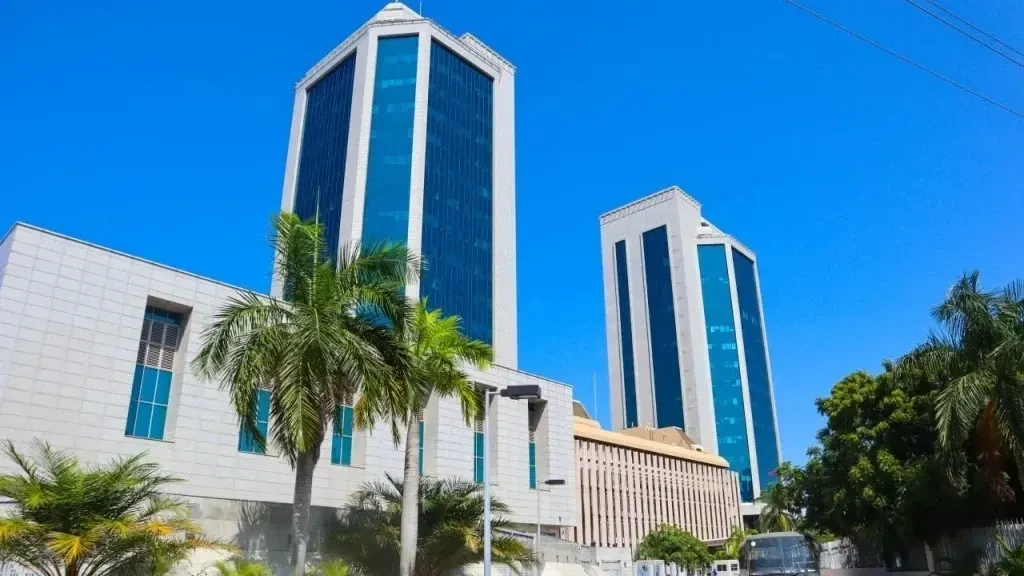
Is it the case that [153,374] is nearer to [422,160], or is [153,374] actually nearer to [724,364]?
[422,160]

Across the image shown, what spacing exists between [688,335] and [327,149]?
7029cm

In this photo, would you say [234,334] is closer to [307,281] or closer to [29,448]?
[307,281]

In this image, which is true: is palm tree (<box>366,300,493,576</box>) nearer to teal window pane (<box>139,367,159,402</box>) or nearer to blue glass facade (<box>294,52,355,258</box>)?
teal window pane (<box>139,367,159,402</box>)

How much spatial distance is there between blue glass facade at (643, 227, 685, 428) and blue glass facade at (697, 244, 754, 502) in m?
5.51

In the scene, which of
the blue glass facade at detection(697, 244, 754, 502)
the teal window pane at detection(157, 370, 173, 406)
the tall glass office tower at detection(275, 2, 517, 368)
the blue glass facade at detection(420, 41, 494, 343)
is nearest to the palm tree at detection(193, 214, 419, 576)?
the teal window pane at detection(157, 370, 173, 406)

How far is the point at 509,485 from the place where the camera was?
35.6 metres

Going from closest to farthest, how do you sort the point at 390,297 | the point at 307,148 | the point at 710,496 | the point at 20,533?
the point at 20,533, the point at 390,297, the point at 307,148, the point at 710,496

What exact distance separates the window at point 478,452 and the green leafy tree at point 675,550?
109 feet

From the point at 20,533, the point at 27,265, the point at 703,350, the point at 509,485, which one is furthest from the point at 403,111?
the point at 703,350

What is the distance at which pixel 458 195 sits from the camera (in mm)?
70500

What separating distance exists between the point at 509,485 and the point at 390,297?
18.6 meters

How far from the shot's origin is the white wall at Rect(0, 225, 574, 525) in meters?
22.5

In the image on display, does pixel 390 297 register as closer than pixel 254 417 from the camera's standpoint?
No

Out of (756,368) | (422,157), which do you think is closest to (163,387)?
(422,157)
